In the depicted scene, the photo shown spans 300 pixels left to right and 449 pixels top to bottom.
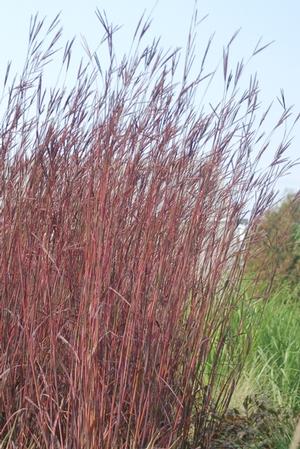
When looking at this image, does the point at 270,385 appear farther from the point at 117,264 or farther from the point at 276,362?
the point at 117,264

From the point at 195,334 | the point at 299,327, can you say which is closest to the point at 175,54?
the point at 195,334

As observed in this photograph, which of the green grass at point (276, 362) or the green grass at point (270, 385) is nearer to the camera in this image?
the green grass at point (270, 385)

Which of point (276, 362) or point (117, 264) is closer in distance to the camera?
point (117, 264)

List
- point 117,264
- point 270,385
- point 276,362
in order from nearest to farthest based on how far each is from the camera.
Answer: point 117,264
point 270,385
point 276,362

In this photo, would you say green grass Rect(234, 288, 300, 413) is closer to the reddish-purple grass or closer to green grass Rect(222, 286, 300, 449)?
green grass Rect(222, 286, 300, 449)

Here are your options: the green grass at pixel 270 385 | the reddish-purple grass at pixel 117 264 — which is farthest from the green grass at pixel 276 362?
the reddish-purple grass at pixel 117 264

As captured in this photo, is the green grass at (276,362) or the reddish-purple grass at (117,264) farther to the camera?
the green grass at (276,362)

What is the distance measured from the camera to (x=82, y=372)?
306 cm

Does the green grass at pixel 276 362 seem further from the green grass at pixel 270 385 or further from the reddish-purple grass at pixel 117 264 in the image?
the reddish-purple grass at pixel 117 264

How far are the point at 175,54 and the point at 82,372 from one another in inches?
62.6

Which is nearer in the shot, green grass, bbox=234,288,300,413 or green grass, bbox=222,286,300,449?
green grass, bbox=222,286,300,449

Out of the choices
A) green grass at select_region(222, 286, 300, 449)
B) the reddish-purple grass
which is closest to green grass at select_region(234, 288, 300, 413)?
green grass at select_region(222, 286, 300, 449)

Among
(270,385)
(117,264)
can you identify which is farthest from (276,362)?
(117,264)

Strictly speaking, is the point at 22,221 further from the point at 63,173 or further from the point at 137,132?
the point at 137,132
